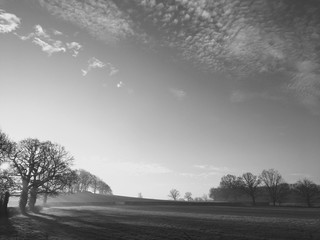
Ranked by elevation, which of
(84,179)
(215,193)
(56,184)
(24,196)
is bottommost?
(24,196)

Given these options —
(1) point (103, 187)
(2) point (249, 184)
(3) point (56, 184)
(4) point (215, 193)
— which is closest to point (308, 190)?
(2) point (249, 184)

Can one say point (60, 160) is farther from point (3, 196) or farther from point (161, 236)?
point (161, 236)

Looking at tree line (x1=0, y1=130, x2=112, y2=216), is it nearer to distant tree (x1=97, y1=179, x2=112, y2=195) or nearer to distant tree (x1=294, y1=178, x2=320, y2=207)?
distant tree (x1=294, y1=178, x2=320, y2=207)

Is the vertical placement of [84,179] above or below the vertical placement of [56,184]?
above

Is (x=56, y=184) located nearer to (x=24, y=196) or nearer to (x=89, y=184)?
(x=24, y=196)

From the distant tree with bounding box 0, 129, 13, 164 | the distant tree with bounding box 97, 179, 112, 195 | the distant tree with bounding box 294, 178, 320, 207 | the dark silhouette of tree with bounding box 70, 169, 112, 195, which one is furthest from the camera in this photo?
the distant tree with bounding box 97, 179, 112, 195

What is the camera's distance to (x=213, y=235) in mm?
18547

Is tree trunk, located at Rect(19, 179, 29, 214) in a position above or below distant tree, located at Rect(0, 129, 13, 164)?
below

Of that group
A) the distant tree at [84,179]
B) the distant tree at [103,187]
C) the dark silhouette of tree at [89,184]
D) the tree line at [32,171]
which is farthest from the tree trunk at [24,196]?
the distant tree at [103,187]

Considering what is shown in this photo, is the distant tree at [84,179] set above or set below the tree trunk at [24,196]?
above

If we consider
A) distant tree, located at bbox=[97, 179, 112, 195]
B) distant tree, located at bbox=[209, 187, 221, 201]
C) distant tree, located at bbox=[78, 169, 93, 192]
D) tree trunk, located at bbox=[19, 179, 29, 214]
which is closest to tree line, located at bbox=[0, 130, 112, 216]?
tree trunk, located at bbox=[19, 179, 29, 214]

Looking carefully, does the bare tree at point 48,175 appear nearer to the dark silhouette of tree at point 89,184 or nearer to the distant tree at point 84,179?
the dark silhouette of tree at point 89,184

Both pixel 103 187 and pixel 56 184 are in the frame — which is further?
pixel 103 187

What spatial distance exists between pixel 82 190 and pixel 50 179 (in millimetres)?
103769
